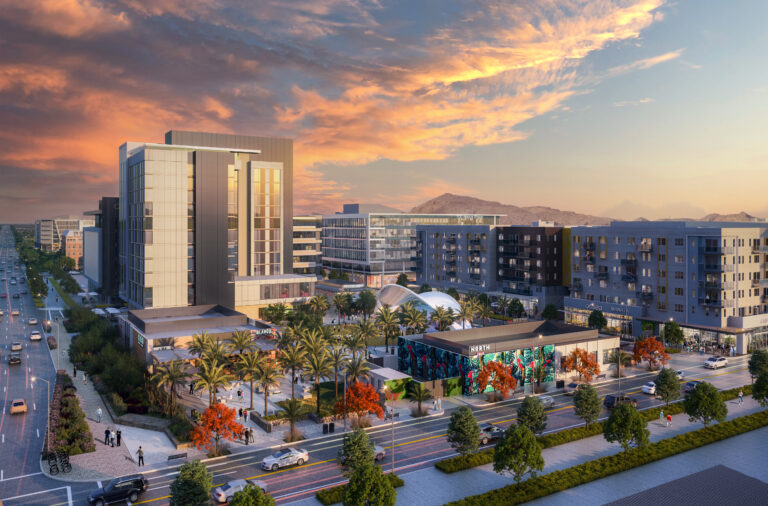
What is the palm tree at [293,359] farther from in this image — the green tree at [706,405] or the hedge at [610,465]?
the green tree at [706,405]

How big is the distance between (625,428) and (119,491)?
140 ft

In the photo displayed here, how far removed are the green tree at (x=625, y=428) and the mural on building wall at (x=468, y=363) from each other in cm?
2302

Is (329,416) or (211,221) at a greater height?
(211,221)

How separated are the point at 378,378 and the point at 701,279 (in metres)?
64.3

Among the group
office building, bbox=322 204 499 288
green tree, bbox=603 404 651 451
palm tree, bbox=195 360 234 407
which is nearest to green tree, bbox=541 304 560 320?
office building, bbox=322 204 499 288

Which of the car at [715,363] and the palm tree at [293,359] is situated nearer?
the palm tree at [293,359]

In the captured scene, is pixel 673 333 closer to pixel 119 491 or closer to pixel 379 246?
pixel 119 491

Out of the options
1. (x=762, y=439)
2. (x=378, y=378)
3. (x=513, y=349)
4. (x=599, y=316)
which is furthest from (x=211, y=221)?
(x=762, y=439)

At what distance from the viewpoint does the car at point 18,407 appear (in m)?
64.6

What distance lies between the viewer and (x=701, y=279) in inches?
3912

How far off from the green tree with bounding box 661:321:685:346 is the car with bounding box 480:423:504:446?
5491cm

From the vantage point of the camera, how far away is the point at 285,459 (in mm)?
49969

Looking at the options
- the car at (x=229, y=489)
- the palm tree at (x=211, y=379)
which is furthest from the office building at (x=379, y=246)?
the car at (x=229, y=489)

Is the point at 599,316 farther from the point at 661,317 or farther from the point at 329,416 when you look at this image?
the point at 329,416
